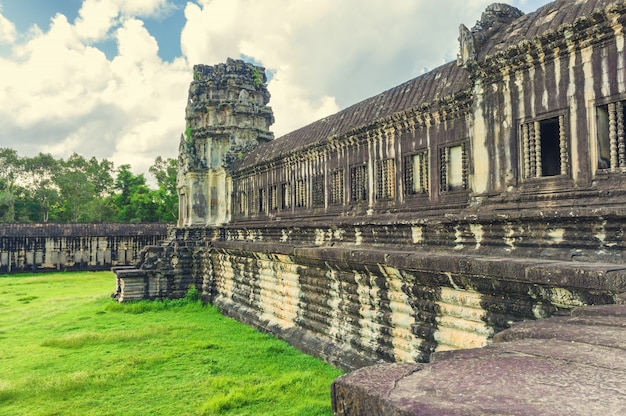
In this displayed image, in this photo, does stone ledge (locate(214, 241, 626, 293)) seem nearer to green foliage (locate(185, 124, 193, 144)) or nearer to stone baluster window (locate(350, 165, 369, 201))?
stone baluster window (locate(350, 165, 369, 201))

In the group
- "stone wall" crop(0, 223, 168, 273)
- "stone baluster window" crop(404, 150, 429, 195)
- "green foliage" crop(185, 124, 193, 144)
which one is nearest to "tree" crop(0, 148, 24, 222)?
"stone wall" crop(0, 223, 168, 273)

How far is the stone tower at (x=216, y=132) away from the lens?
54.6ft

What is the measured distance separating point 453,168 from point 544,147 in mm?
1351

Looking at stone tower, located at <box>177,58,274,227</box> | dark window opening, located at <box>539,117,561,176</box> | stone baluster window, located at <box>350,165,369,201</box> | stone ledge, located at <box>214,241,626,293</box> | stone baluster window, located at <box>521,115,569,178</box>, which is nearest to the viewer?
stone ledge, located at <box>214,241,626,293</box>

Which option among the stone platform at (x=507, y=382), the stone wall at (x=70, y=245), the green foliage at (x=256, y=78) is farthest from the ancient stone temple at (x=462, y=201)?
the stone wall at (x=70, y=245)

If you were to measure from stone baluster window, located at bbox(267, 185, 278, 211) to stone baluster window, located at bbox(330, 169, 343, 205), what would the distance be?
9.86 feet

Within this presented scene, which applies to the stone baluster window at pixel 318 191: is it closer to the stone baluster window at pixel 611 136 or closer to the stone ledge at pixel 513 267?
the stone ledge at pixel 513 267

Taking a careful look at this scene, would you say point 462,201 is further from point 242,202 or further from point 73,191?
point 73,191

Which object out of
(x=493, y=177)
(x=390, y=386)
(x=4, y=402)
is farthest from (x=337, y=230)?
(x=390, y=386)

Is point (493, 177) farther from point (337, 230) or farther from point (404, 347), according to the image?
point (337, 230)

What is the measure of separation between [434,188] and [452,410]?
5.74 m

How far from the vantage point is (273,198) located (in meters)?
12.9

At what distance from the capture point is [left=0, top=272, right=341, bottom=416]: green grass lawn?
6.32 m

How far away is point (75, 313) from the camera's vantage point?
1370 cm
